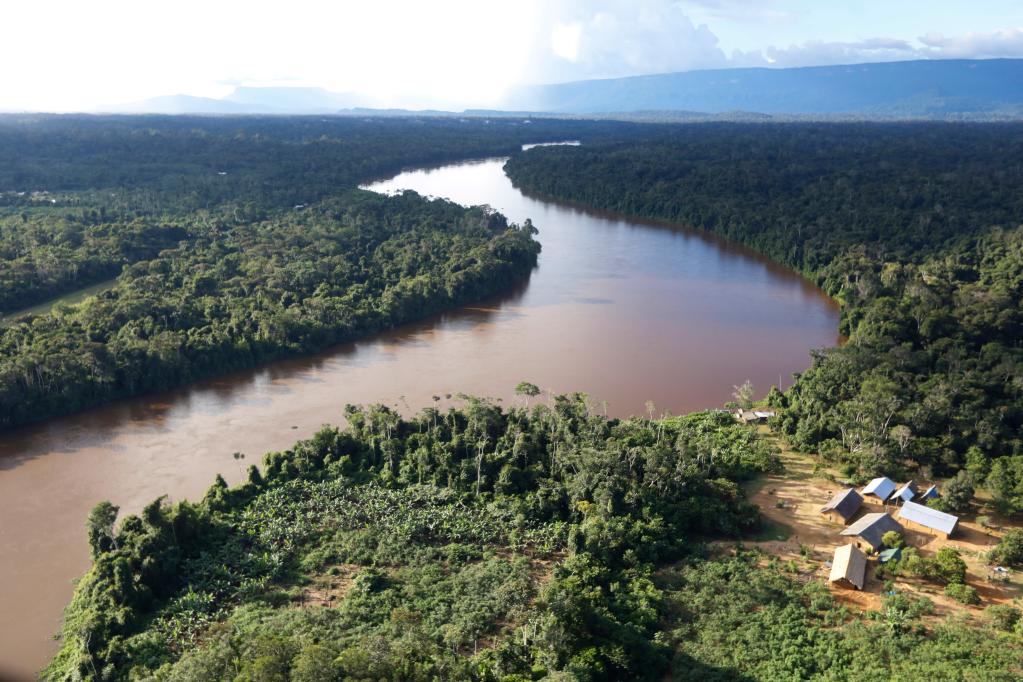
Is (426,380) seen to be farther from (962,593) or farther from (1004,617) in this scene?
(1004,617)

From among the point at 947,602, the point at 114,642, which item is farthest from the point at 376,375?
the point at 947,602

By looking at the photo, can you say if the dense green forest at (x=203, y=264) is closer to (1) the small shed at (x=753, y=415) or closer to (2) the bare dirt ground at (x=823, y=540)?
(1) the small shed at (x=753, y=415)

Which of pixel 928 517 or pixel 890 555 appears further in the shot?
pixel 928 517

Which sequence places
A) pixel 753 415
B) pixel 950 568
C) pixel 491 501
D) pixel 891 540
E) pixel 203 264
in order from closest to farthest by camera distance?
pixel 950 568, pixel 891 540, pixel 491 501, pixel 753 415, pixel 203 264

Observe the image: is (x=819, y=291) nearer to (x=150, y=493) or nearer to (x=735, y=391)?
(x=735, y=391)

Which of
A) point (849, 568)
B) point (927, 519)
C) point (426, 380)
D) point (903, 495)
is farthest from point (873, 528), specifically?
point (426, 380)

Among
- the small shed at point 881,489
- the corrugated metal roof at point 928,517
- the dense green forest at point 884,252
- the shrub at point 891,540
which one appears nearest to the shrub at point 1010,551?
the corrugated metal roof at point 928,517
